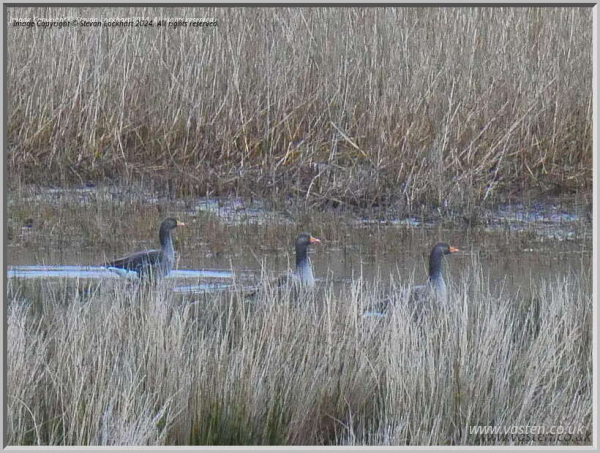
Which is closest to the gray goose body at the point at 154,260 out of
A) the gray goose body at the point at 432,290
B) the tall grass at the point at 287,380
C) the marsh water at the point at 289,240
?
the marsh water at the point at 289,240

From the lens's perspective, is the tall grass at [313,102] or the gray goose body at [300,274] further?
the tall grass at [313,102]

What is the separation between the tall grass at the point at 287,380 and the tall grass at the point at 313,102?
4519mm

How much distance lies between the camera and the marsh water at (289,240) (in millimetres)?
7688

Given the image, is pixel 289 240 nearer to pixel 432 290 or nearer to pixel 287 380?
pixel 432 290

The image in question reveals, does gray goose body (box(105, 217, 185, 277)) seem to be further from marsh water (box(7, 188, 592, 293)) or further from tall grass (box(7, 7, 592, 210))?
tall grass (box(7, 7, 592, 210))

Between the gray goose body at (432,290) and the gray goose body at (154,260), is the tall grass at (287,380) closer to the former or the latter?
the gray goose body at (432,290)

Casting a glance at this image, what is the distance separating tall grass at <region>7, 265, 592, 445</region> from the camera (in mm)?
4352

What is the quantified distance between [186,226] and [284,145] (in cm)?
136

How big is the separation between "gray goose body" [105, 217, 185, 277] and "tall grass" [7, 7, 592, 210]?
127 cm

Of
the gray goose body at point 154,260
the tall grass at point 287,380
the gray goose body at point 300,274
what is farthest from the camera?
the gray goose body at point 154,260

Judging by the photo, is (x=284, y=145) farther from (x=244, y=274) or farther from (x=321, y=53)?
(x=244, y=274)

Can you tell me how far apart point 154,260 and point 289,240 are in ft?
4.22

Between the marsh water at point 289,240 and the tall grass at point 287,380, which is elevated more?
the marsh water at point 289,240

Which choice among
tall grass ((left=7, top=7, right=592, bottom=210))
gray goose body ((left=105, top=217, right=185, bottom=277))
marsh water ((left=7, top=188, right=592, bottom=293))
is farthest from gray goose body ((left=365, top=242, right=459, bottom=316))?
tall grass ((left=7, top=7, right=592, bottom=210))
